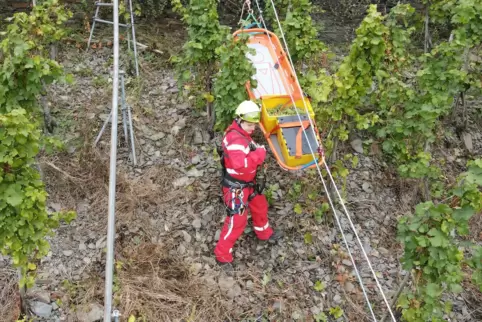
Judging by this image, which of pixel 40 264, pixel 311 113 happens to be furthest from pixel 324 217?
pixel 40 264

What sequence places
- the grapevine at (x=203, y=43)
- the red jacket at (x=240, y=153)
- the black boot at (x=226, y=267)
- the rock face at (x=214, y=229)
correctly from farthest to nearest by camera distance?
the grapevine at (x=203, y=43), the black boot at (x=226, y=267), the rock face at (x=214, y=229), the red jacket at (x=240, y=153)

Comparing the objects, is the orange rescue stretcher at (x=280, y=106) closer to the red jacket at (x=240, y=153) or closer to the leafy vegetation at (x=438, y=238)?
the red jacket at (x=240, y=153)

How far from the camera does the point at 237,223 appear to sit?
437 centimetres

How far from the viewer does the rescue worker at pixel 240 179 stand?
414 centimetres

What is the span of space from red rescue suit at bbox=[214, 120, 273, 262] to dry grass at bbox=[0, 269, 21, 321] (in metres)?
1.88

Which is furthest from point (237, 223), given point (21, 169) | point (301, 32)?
point (301, 32)

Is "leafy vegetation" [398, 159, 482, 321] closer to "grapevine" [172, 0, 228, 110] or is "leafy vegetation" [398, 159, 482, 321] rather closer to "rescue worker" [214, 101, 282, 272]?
"rescue worker" [214, 101, 282, 272]

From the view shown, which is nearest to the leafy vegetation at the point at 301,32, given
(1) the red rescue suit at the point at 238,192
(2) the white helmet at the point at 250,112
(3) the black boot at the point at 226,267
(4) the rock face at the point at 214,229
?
(4) the rock face at the point at 214,229

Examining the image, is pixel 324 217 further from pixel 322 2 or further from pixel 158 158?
pixel 322 2

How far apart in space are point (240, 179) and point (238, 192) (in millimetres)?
130

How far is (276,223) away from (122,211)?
1.73m

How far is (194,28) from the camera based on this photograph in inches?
208

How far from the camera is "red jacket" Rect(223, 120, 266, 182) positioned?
4137 millimetres

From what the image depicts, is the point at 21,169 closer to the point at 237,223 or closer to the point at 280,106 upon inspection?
the point at 237,223
